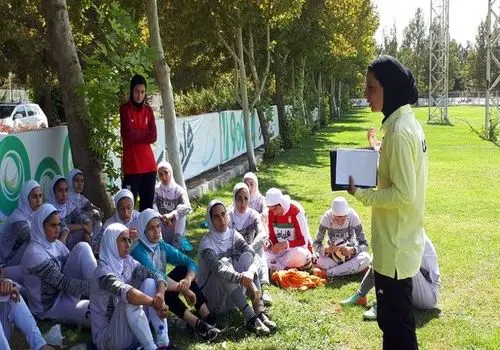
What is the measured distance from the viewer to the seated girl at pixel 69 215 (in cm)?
619

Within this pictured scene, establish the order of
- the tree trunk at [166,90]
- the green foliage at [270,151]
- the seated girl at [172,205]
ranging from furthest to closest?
the green foliage at [270,151] < the tree trunk at [166,90] < the seated girl at [172,205]

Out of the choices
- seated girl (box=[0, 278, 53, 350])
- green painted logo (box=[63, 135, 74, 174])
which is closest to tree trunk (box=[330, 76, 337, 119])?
green painted logo (box=[63, 135, 74, 174])

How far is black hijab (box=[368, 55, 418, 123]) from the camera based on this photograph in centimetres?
325

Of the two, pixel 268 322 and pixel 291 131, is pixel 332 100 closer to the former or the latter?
pixel 291 131

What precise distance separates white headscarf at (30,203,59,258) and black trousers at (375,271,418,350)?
285 centimetres

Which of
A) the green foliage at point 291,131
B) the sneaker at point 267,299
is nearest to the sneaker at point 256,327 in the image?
the sneaker at point 267,299

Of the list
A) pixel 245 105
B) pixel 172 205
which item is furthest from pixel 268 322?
pixel 245 105

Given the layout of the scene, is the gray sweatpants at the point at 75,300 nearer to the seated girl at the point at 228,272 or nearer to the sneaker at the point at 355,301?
the seated girl at the point at 228,272

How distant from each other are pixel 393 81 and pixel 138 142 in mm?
4294

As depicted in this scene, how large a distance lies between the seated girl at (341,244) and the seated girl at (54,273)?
2735 mm

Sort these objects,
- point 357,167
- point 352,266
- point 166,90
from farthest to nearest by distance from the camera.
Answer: point 166,90 < point 352,266 < point 357,167

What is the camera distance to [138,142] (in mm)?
7039

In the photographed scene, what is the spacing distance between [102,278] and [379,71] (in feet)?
8.33

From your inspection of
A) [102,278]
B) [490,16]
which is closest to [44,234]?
[102,278]
